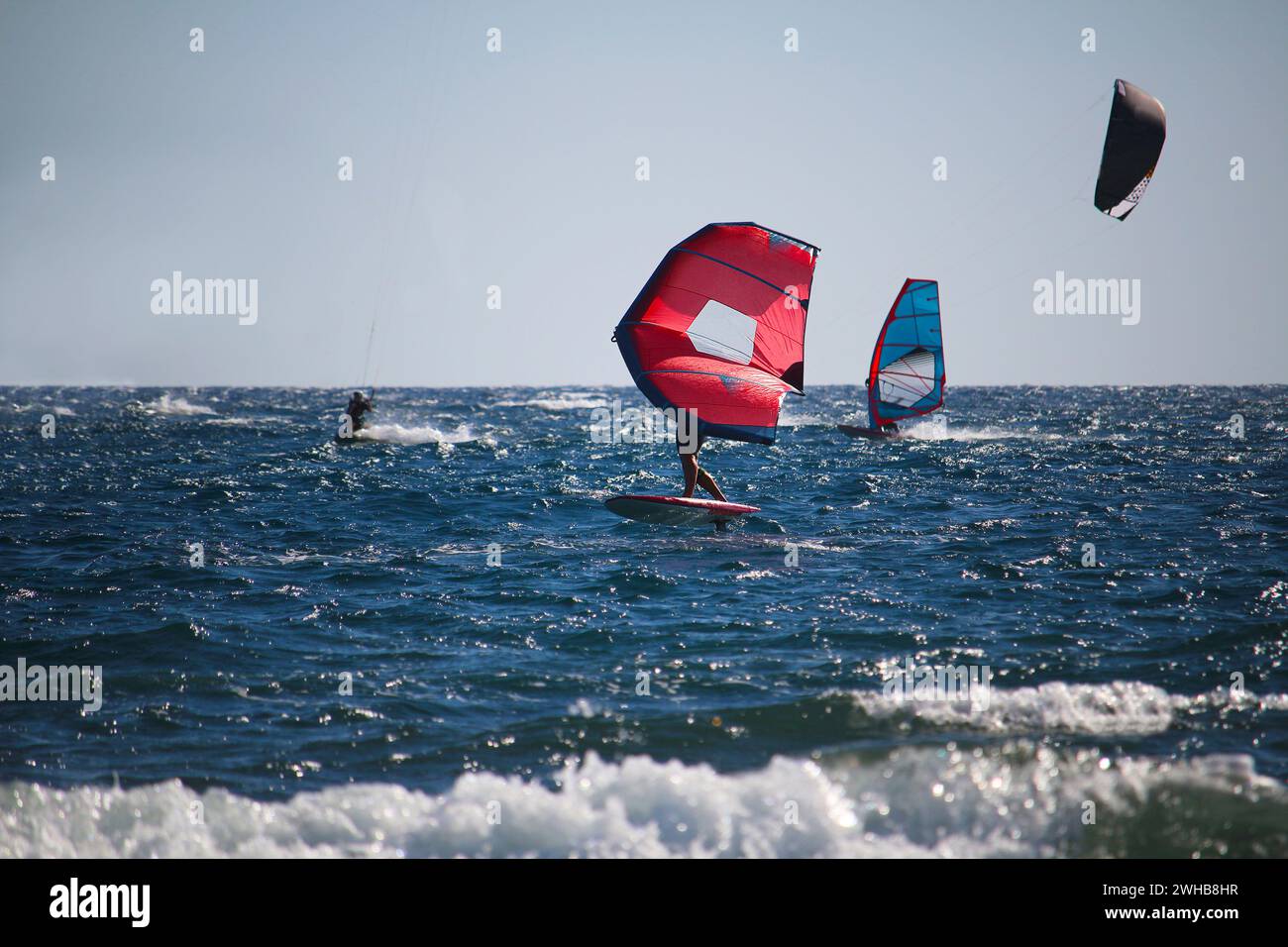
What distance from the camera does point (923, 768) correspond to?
716 centimetres

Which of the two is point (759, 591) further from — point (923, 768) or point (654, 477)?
point (654, 477)

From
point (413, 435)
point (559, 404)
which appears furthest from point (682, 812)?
point (559, 404)

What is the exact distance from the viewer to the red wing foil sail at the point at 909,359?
118 feet

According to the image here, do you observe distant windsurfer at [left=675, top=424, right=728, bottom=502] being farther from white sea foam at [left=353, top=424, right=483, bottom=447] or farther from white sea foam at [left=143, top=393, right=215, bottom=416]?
white sea foam at [left=143, top=393, right=215, bottom=416]

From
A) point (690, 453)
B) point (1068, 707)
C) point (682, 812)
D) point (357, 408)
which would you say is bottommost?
point (682, 812)

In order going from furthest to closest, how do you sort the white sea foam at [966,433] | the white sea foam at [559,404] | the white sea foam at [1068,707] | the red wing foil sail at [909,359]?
1. the white sea foam at [559,404]
2. the white sea foam at [966,433]
3. the red wing foil sail at [909,359]
4. the white sea foam at [1068,707]

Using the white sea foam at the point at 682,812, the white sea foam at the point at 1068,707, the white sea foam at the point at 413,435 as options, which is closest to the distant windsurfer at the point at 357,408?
the white sea foam at the point at 413,435

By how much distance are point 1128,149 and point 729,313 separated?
999 cm

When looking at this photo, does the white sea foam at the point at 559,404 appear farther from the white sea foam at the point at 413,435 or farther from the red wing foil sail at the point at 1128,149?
the red wing foil sail at the point at 1128,149

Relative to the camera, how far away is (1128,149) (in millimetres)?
20391

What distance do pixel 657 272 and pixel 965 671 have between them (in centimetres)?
1054

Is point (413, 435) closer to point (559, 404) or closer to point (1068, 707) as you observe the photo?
point (1068, 707)

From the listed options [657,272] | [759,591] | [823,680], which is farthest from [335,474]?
[823,680]

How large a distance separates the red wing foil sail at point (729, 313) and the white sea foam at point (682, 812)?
402 inches
